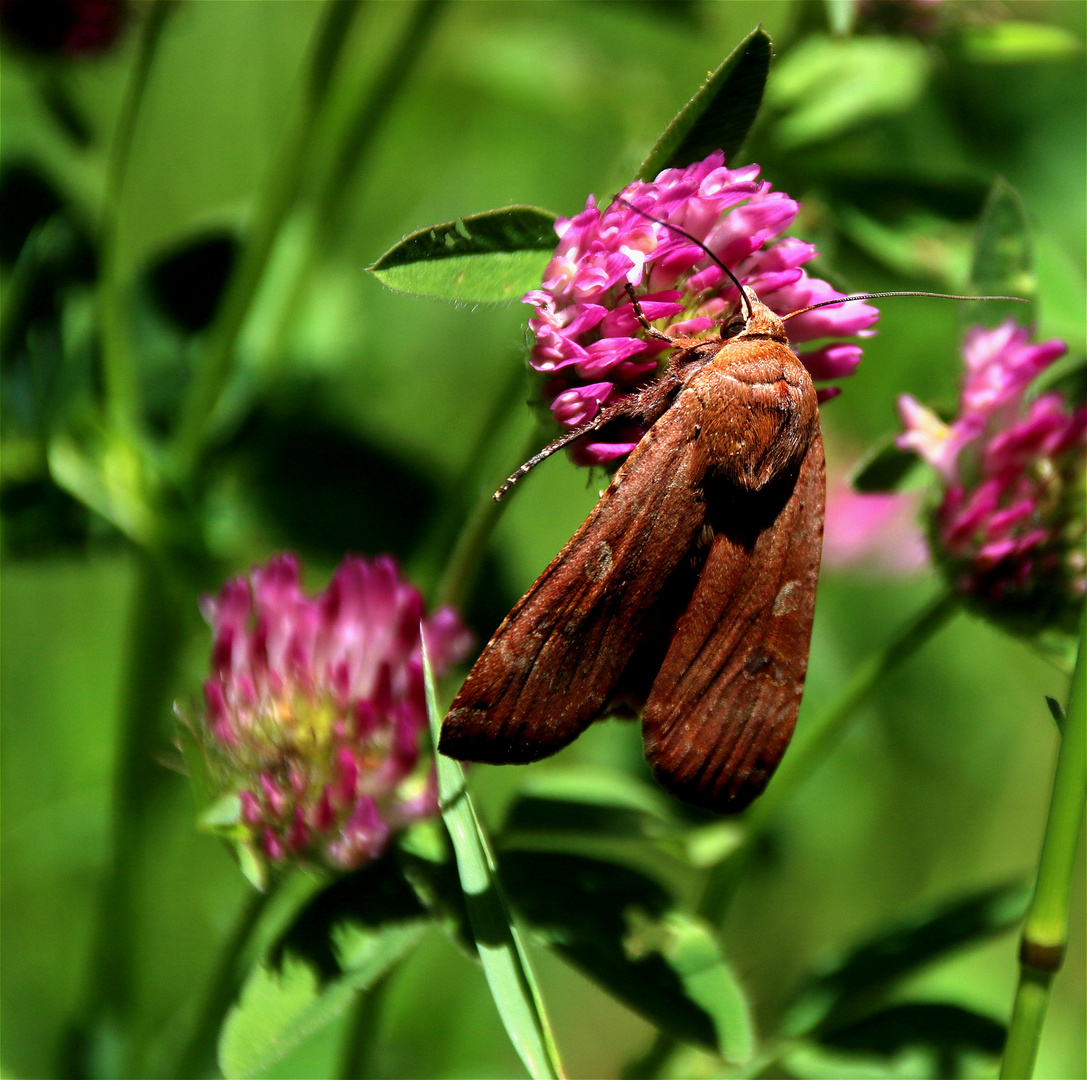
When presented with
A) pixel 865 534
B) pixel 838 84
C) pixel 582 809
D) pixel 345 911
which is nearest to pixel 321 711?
pixel 345 911

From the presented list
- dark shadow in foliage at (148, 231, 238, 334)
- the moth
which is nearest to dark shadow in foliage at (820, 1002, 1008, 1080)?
the moth

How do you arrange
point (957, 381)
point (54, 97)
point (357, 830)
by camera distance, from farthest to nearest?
1. point (54, 97)
2. point (957, 381)
3. point (357, 830)

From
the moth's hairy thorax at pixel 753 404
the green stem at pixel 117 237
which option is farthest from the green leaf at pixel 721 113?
the green stem at pixel 117 237

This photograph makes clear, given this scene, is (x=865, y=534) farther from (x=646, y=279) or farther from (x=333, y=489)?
(x=646, y=279)

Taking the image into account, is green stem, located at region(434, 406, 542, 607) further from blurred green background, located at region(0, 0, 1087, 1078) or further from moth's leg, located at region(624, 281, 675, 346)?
blurred green background, located at region(0, 0, 1087, 1078)

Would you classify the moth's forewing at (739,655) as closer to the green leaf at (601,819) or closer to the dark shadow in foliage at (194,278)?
the green leaf at (601,819)

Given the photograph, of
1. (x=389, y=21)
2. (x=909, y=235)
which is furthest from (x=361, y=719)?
(x=389, y=21)

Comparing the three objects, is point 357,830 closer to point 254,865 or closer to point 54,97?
point 254,865
